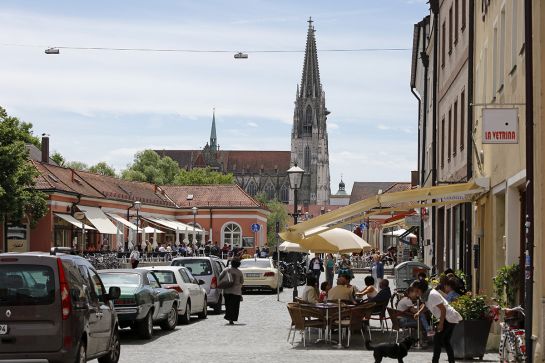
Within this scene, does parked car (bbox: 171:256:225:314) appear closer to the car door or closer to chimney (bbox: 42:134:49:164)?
the car door

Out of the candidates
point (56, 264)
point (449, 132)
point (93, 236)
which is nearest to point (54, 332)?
point (56, 264)

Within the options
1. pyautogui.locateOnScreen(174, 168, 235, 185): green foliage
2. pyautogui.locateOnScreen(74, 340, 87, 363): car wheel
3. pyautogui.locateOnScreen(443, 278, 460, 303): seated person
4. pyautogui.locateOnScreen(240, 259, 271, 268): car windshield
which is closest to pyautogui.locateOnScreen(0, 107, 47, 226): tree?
pyautogui.locateOnScreen(240, 259, 271, 268): car windshield

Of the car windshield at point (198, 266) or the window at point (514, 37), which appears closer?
the window at point (514, 37)

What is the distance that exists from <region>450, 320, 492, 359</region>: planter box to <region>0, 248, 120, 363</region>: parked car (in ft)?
19.7

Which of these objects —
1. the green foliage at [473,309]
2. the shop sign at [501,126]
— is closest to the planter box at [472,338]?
the green foliage at [473,309]

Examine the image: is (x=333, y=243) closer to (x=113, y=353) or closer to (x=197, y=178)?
(x=113, y=353)

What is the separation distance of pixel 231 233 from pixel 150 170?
51.1 m

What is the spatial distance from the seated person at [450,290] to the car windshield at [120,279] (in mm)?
6493

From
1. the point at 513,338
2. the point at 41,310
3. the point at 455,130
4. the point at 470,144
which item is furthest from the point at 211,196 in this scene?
the point at 41,310

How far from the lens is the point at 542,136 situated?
51.7ft

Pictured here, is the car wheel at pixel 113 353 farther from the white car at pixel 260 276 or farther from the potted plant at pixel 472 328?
the white car at pixel 260 276

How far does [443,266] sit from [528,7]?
20079mm

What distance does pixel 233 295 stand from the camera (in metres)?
28.2

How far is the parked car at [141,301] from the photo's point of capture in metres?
22.2
